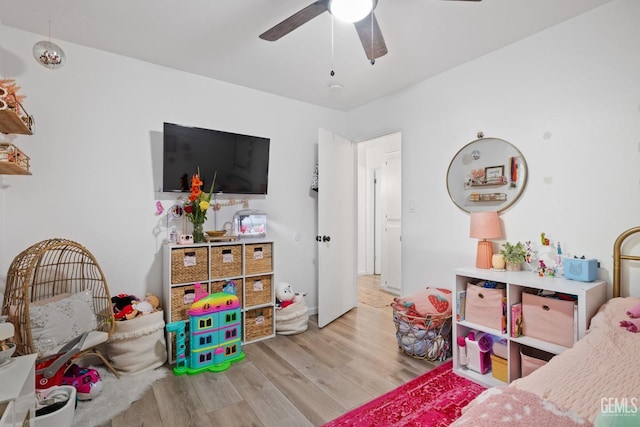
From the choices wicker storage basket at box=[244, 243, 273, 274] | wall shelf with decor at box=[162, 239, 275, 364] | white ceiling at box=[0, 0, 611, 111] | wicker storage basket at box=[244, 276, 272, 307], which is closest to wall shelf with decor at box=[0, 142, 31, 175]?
white ceiling at box=[0, 0, 611, 111]

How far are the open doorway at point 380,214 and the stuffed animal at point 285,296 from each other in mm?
1623

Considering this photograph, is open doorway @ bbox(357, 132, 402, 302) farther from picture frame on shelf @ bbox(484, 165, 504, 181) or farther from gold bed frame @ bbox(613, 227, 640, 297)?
gold bed frame @ bbox(613, 227, 640, 297)

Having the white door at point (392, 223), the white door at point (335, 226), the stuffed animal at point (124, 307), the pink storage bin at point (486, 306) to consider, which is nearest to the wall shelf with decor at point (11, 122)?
the stuffed animal at point (124, 307)

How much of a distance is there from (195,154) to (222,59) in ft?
2.81

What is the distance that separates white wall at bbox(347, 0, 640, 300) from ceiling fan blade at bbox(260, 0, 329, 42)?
174cm

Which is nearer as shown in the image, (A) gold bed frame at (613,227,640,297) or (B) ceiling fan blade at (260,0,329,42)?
(B) ceiling fan blade at (260,0,329,42)

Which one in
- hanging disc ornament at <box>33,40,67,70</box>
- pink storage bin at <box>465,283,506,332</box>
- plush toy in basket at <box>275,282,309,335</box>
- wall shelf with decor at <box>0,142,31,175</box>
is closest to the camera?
wall shelf with decor at <box>0,142,31,175</box>

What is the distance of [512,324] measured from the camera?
2129 mm

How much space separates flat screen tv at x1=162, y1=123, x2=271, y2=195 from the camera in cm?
275

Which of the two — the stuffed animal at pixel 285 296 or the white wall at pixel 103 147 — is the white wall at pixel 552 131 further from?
the white wall at pixel 103 147

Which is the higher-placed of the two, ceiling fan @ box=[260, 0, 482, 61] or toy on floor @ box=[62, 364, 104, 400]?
ceiling fan @ box=[260, 0, 482, 61]

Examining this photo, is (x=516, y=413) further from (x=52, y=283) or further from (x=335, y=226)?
(x=52, y=283)

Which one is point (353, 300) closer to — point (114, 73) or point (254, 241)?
point (254, 241)

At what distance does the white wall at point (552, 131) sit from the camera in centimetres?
202
